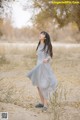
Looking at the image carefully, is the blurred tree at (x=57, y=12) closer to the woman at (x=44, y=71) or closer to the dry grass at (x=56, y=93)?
the dry grass at (x=56, y=93)

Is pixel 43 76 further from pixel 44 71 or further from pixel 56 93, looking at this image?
pixel 56 93

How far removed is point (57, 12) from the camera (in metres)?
26.2

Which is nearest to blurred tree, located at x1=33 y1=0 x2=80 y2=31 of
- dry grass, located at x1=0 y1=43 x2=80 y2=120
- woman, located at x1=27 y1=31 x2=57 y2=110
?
dry grass, located at x1=0 y1=43 x2=80 y2=120

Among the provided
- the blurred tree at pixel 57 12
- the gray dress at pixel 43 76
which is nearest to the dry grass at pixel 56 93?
the gray dress at pixel 43 76

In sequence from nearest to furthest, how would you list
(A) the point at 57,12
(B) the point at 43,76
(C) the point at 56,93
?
1. (C) the point at 56,93
2. (B) the point at 43,76
3. (A) the point at 57,12

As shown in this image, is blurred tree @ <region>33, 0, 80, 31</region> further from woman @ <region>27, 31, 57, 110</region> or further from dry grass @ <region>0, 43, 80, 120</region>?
woman @ <region>27, 31, 57, 110</region>

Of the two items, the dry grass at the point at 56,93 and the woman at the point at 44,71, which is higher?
the woman at the point at 44,71

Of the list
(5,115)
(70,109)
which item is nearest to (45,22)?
(70,109)

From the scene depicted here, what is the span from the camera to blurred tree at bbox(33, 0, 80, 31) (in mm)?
25031

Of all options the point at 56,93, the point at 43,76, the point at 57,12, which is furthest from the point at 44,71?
the point at 57,12

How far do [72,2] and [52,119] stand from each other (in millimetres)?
14888

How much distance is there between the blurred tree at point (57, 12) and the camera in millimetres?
25031

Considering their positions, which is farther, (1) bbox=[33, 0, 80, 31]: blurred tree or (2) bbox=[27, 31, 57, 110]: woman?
(1) bbox=[33, 0, 80, 31]: blurred tree

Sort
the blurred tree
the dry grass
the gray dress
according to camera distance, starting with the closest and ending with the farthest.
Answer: the dry grass, the gray dress, the blurred tree
